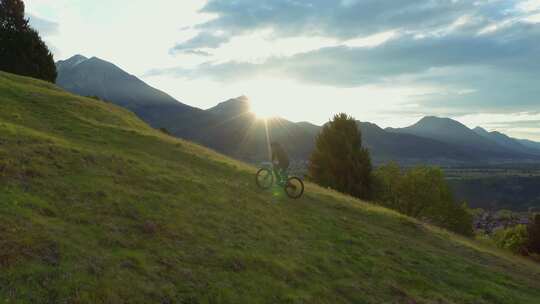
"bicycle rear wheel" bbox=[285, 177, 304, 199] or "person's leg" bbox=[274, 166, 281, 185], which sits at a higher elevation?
"person's leg" bbox=[274, 166, 281, 185]

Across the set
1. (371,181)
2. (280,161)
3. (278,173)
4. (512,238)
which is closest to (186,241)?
(280,161)

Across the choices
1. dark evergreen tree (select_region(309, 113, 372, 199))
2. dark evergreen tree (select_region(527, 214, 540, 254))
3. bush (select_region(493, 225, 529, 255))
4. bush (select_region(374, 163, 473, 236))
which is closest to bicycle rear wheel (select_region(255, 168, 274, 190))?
dark evergreen tree (select_region(309, 113, 372, 199))

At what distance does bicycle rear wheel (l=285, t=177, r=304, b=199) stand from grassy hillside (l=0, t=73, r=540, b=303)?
27.1 inches

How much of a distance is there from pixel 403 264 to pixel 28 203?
16459mm

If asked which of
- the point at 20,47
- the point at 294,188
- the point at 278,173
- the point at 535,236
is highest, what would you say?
the point at 20,47

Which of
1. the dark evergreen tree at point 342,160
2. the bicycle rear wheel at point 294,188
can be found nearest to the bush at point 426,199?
the dark evergreen tree at point 342,160

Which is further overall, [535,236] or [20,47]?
[20,47]

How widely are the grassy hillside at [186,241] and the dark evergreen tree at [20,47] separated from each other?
34870 mm

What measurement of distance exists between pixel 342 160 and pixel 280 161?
3348 centimetres

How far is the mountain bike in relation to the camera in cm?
2635

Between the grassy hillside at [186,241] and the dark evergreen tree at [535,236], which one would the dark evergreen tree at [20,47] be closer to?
the grassy hillside at [186,241]

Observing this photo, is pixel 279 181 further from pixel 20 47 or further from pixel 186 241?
pixel 20 47

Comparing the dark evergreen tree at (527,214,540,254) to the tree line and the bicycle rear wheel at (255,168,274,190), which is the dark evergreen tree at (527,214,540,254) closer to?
the tree line

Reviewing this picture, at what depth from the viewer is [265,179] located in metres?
Answer: 27.2
